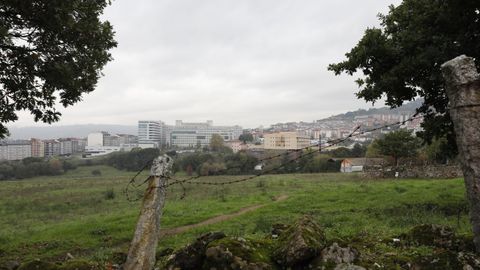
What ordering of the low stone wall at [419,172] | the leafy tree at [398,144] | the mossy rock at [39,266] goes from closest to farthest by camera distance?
the mossy rock at [39,266], the low stone wall at [419,172], the leafy tree at [398,144]

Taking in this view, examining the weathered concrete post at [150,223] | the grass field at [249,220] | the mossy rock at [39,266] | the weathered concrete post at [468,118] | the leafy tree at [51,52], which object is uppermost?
the leafy tree at [51,52]

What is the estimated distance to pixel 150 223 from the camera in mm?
7062

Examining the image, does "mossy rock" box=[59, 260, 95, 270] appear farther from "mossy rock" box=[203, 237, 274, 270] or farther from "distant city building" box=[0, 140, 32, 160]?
"distant city building" box=[0, 140, 32, 160]

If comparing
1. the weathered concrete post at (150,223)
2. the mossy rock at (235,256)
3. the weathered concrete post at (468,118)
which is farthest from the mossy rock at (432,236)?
the weathered concrete post at (150,223)

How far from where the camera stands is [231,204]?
25938mm

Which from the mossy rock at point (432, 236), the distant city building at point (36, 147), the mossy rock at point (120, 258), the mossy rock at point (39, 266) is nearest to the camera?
the mossy rock at point (39, 266)

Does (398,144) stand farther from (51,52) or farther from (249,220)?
(51,52)

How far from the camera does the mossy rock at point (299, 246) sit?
7.09 m

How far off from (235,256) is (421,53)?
12.3 metres

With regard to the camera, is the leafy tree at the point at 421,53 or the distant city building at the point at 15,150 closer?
the leafy tree at the point at 421,53

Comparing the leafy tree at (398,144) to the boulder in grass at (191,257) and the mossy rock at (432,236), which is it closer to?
the mossy rock at (432,236)

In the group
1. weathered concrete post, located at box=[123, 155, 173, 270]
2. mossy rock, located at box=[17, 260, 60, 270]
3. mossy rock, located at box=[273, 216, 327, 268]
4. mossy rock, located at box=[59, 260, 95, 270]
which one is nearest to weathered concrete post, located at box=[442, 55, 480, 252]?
mossy rock, located at box=[273, 216, 327, 268]

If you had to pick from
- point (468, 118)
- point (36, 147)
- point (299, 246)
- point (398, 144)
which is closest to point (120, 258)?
point (299, 246)

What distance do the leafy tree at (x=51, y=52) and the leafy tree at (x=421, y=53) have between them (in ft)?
35.9
